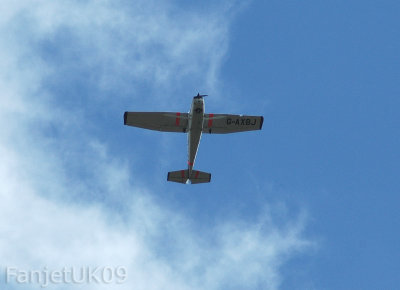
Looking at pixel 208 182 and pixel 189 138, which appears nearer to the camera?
pixel 189 138

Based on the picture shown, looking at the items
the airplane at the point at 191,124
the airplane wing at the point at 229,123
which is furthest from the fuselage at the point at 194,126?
the airplane wing at the point at 229,123

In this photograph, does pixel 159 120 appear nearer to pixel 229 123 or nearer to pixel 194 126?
pixel 194 126

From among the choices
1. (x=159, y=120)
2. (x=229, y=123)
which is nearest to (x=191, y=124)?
(x=159, y=120)

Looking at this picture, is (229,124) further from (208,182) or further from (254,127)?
(208,182)

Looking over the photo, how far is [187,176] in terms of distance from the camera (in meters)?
51.5

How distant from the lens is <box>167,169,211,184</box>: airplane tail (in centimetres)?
5144

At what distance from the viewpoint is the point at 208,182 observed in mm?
52375

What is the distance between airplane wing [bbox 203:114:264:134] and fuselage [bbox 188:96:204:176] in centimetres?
160

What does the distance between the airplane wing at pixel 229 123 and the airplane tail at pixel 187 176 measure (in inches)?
152

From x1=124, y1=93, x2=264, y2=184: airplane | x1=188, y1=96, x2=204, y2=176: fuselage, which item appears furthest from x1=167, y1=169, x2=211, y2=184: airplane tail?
x1=188, y1=96, x2=204, y2=176: fuselage

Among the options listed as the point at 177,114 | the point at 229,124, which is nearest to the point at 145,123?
the point at 177,114

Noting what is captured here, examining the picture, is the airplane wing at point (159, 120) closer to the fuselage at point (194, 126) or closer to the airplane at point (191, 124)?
the airplane at point (191, 124)

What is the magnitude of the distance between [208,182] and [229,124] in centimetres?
523

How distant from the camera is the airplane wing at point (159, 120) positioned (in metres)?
48.6
